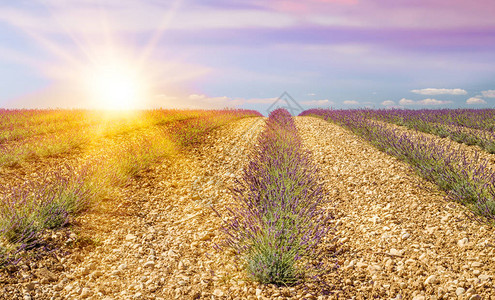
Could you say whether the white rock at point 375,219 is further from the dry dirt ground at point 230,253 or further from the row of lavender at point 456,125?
the row of lavender at point 456,125

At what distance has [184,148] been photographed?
8703 mm

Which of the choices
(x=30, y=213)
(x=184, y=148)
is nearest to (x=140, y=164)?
(x=184, y=148)

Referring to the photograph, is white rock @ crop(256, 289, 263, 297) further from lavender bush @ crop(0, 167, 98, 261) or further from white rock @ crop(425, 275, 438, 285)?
lavender bush @ crop(0, 167, 98, 261)

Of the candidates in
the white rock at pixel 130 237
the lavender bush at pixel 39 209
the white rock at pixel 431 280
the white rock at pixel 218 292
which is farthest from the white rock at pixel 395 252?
the lavender bush at pixel 39 209

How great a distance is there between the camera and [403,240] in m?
3.86

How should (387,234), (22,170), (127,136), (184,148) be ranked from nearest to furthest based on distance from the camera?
(387,234) < (22,170) < (184,148) < (127,136)

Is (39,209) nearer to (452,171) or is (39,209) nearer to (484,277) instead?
(484,277)

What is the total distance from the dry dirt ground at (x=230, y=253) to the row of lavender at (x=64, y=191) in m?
0.26

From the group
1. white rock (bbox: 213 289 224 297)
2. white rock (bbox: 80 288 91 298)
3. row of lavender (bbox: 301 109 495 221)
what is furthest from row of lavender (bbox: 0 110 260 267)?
row of lavender (bbox: 301 109 495 221)

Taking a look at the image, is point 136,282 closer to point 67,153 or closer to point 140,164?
point 140,164

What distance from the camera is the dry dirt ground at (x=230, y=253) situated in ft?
10.2

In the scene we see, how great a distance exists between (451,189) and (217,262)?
378cm

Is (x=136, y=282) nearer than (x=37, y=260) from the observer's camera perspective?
Yes

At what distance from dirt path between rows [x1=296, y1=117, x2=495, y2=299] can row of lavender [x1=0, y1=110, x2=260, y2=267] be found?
3.67m
